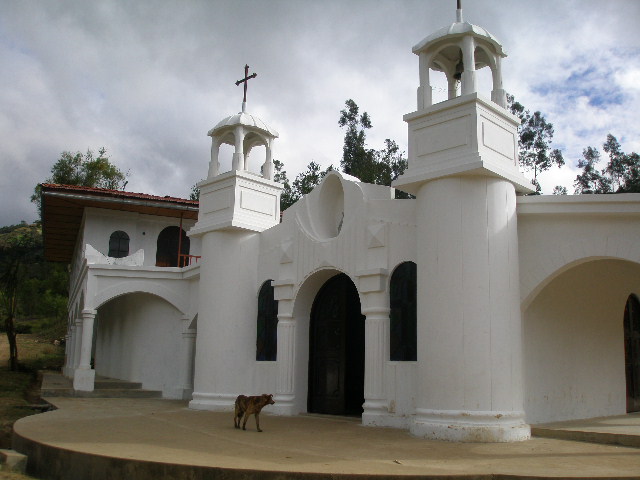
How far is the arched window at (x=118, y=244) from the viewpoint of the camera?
20631mm

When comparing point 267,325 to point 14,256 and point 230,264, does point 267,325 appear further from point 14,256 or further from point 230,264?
point 14,256

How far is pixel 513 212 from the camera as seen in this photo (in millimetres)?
9688

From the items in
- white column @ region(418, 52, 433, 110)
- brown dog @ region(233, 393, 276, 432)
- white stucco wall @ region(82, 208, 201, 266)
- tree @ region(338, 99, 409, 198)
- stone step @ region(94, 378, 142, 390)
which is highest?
tree @ region(338, 99, 409, 198)

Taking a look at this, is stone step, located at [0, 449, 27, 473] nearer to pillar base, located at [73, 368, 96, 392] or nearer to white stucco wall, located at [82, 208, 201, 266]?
pillar base, located at [73, 368, 96, 392]

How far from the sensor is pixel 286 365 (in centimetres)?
1267

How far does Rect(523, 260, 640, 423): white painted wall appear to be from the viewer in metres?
9.89

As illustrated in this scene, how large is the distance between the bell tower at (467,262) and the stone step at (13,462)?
521 centimetres

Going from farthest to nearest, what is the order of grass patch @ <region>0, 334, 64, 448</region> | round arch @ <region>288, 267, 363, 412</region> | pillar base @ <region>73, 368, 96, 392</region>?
pillar base @ <region>73, 368, 96, 392</region> < grass patch @ <region>0, 334, 64, 448</region> < round arch @ <region>288, 267, 363, 412</region>

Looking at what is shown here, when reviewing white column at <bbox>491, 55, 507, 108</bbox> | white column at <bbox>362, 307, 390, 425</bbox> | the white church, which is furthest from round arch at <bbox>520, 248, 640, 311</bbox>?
white column at <bbox>491, 55, 507, 108</bbox>

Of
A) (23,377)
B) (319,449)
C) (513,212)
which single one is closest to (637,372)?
(513,212)

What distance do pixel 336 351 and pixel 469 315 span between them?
4072mm

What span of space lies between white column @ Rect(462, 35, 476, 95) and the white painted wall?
331 centimetres

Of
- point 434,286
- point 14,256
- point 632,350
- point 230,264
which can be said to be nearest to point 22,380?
point 230,264

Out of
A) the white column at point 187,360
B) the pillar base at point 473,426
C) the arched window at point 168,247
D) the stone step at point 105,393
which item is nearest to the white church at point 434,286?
the pillar base at point 473,426
